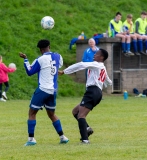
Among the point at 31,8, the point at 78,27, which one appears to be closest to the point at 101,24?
the point at 78,27

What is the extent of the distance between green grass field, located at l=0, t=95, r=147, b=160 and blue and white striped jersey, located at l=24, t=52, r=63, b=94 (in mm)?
1102

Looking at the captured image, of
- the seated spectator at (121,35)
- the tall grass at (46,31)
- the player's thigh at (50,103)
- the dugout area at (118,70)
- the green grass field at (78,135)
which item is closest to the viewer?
the green grass field at (78,135)

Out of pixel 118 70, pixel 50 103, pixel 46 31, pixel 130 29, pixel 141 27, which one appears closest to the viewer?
pixel 50 103

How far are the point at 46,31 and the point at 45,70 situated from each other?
17.6 metres

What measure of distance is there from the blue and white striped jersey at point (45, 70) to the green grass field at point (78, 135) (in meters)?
1.10

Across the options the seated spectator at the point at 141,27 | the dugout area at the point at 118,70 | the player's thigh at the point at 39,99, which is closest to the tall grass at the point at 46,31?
the dugout area at the point at 118,70

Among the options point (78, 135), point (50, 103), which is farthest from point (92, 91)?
point (78, 135)

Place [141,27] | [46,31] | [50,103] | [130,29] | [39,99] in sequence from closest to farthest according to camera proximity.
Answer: [39,99] < [50,103] < [130,29] < [141,27] < [46,31]

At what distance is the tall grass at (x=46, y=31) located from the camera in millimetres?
26781

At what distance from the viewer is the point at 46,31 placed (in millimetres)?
30062

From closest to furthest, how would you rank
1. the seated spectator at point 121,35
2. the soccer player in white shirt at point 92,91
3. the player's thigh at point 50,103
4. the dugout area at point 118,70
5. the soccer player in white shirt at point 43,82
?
the soccer player in white shirt at point 92,91
the soccer player in white shirt at point 43,82
the player's thigh at point 50,103
the seated spectator at point 121,35
the dugout area at point 118,70

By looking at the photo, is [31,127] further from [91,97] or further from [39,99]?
[91,97]

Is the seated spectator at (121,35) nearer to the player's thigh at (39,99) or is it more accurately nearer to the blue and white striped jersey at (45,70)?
the blue and white striped jersey at (45,70)

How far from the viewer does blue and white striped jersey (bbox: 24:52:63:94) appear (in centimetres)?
1252
